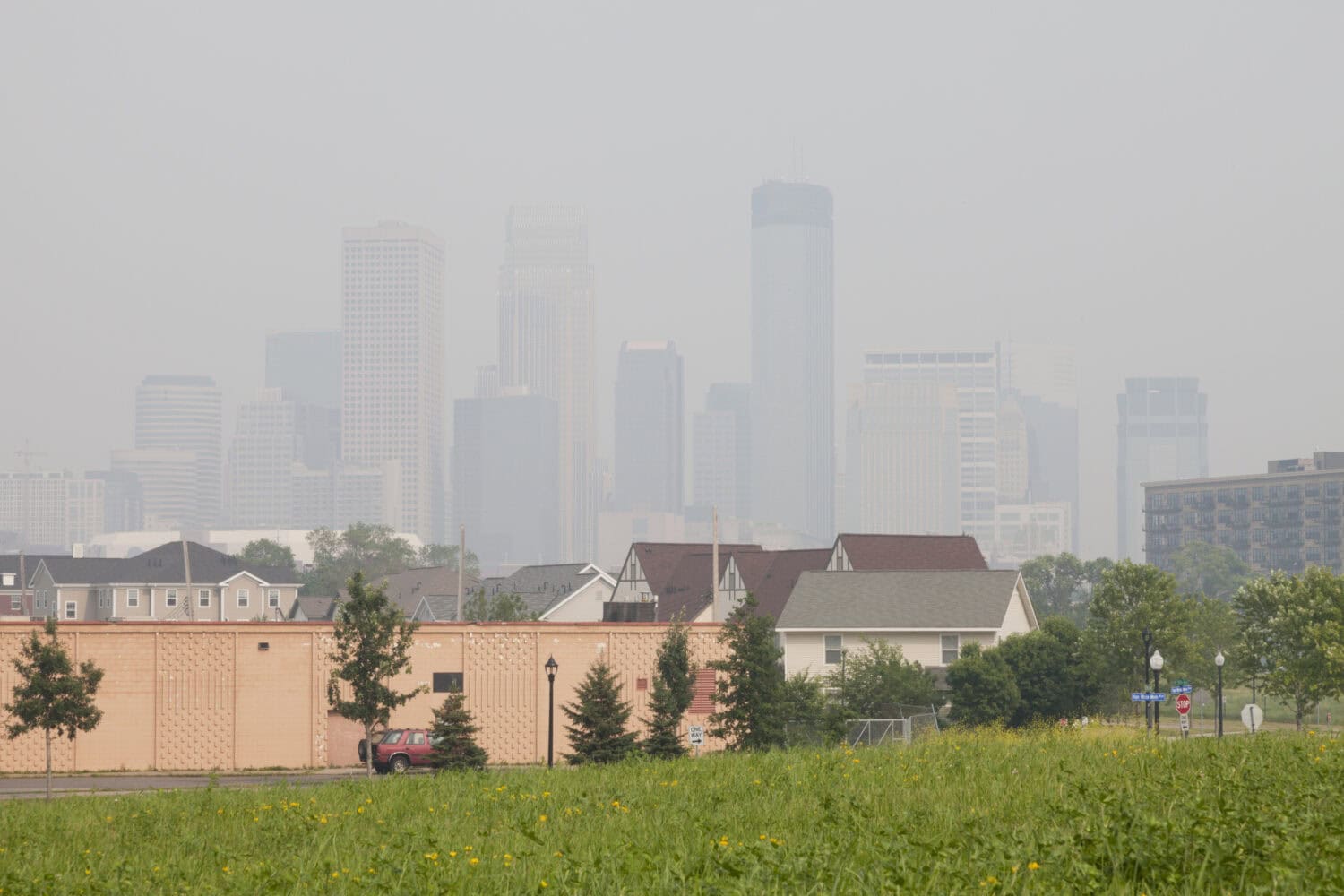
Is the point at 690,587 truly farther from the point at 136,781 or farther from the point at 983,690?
the point at 136,781

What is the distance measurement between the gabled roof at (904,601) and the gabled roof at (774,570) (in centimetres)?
1394

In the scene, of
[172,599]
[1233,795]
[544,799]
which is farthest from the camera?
[172,599]

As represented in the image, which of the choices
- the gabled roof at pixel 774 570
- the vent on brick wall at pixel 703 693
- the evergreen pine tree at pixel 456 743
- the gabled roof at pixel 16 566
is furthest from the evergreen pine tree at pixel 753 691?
the gabled roof at pixel 16 566

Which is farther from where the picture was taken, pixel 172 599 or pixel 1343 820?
pixel 172 599

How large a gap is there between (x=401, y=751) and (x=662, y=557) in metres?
55.1

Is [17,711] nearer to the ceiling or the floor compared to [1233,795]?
nearer to the floor

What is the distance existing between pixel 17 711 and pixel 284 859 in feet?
95.0

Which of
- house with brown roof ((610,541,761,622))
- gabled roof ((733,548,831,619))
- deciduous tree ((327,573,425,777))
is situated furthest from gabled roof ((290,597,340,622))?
deciduous tree ((327,573,425,777))

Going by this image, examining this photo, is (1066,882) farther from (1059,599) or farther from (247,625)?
(1059,599)

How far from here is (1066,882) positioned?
9414mm

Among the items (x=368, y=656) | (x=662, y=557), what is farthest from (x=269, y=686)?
(x=662, y=557)

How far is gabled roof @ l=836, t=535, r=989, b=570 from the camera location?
8144 cm

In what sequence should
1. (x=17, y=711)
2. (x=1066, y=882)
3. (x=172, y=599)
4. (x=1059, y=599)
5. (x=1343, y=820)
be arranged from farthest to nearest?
1. (x=1059, y=599)
2. (x=172, y=599)
3. (x=17, y=711)
4. (x=1343, y=820)
5. (x=1066, y=882)

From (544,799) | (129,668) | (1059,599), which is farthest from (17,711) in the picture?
(1059,599)
